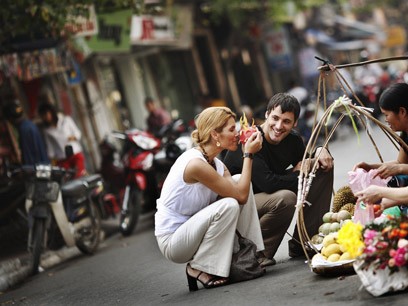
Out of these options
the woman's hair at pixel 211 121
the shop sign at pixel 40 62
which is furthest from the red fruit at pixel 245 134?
the shop sign at pixel 40 62

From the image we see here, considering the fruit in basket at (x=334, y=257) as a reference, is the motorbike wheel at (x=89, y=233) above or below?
below

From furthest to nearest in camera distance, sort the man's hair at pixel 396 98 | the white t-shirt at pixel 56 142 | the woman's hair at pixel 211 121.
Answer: the white t-shirt at pixel 56 142 → the woman's hair at pixel 211 121 → the man's hair at pixel 396 98

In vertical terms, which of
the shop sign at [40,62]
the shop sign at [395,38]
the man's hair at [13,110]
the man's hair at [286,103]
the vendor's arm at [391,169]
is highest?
the shop sign at [40,62]

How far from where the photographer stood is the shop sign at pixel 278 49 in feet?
98.5

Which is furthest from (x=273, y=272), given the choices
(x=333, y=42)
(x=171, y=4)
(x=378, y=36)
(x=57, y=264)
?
(x=378, y=36)

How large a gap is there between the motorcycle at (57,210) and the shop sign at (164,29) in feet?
24.0

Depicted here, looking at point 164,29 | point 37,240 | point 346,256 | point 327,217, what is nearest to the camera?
point 346,256

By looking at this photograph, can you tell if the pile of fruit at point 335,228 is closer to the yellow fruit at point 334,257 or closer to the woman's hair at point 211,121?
the yellow fruit at point 334,257

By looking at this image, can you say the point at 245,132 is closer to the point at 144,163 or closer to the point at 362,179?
the point at 362,179

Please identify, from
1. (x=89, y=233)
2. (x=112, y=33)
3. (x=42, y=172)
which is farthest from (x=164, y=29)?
(x=42, y=172)

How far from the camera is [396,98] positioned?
263 inches

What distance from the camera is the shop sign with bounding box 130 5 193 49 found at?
19281mm

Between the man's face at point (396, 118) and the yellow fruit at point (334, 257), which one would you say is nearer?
the yellow fruit at point (334, 257)

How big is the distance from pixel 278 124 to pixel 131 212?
5.61 metres
